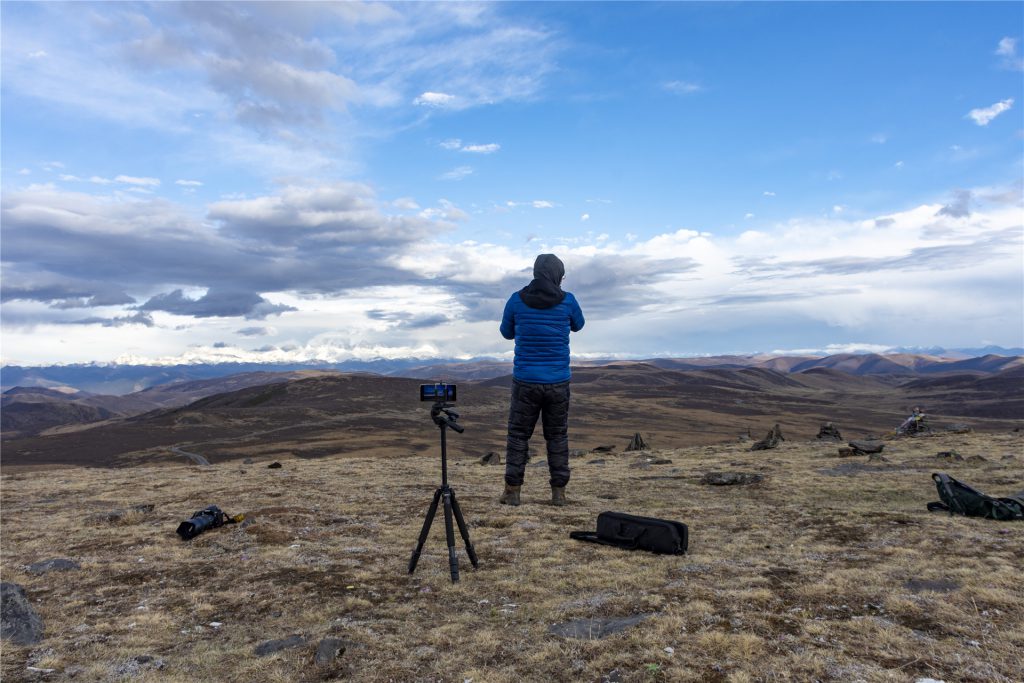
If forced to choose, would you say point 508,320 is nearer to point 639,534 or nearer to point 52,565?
point 639,534

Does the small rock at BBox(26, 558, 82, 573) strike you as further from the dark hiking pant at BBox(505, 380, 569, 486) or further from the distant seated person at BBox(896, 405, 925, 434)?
the distant seated person at BBox(896, 405, 925, 434)

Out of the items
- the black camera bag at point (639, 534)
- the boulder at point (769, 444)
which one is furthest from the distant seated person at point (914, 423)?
the black camera bag at point (639, 534)

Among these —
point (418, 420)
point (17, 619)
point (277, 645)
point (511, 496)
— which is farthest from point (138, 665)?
point (418, 420)

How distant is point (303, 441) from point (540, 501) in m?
59.2

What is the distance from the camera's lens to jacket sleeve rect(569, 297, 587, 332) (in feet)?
34.6

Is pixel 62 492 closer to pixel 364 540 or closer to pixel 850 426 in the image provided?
pixel 364 540

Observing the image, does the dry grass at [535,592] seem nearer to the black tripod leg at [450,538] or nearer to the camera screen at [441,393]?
the black tripod leg at [450,538]

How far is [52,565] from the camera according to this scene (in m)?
8.51

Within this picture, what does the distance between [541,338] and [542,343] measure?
100 millimetres

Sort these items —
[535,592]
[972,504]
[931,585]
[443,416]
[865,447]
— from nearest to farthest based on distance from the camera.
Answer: [931,585]
[535,592]
[443,416]
[972,504]
[865,447]

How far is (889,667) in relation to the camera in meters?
4.27

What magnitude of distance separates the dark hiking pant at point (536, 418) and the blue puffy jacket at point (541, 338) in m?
0.21

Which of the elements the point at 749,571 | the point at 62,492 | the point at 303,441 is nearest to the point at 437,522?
the point at 749,571

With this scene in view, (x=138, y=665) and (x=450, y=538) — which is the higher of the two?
(x=450, y=538)
